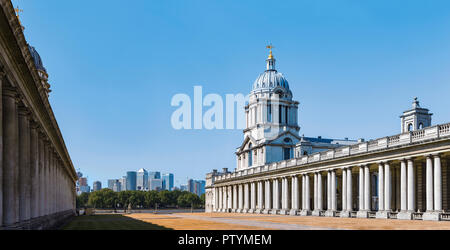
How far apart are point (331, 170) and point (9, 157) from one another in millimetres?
56444

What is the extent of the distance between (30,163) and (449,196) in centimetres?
4478

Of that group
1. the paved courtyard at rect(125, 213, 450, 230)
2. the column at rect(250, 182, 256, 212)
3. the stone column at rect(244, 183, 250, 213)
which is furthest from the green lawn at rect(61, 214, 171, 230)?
the stone column at rect(244, 183, 250, 213)

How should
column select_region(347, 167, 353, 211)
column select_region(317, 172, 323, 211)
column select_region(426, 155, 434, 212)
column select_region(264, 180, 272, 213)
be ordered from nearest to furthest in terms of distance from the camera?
column select_region(426, 155, 434, 212) → column select_region(347, 167, 353, 211) → column select_region(317, 172, 323, 211) → column select_region(264, 180, 272, 213)

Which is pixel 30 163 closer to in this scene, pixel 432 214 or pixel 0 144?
pixel 0 144

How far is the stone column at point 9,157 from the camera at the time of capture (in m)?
26.1

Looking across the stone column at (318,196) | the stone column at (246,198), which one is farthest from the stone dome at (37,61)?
the stone column at (318,196)

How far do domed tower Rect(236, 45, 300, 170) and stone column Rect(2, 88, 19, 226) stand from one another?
9938 centimetres

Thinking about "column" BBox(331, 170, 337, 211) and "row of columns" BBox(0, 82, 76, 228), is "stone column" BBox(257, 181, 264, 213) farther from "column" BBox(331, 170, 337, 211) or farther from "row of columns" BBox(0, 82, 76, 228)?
"row of columns" BBox(0, 82, 76, 228)

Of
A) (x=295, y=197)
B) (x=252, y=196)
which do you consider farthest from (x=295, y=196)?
(x=252, y=196)

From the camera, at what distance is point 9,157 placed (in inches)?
1044

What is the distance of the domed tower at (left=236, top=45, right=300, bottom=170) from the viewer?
126375 millimetres

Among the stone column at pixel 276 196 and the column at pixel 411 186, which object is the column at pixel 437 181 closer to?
the column at pixel 411 186
